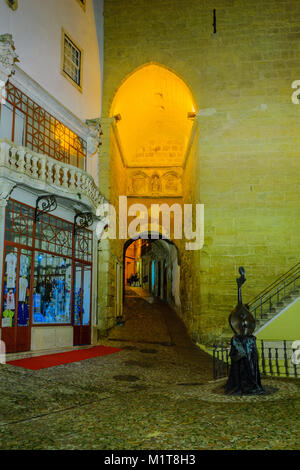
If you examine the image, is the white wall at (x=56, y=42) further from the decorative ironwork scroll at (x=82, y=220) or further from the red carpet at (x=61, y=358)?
the red carpet at (x=61, y=358)

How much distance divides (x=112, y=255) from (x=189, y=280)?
414 centimetres

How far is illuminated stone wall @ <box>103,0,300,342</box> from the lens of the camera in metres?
16.7

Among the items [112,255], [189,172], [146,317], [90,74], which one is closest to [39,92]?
[90,74]

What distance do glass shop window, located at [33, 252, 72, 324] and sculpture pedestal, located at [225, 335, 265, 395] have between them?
6.91m

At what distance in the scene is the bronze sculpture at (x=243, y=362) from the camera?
24.0ft

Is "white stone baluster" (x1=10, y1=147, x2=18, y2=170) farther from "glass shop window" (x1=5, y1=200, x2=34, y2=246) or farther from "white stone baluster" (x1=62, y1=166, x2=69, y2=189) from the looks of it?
"white stone baluster" (x1=62, y1=166, x2=69, y2=189)

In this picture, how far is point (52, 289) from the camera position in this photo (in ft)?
44.1

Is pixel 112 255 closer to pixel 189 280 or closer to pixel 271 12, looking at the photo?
pixel 189 280

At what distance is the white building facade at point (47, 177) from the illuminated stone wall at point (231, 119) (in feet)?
9.53

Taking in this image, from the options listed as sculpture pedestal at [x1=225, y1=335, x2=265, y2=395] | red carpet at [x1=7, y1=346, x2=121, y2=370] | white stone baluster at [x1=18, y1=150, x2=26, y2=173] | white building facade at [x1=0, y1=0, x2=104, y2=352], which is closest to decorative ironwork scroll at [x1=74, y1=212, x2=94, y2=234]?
white building facade at [x1=0, y1=0, x2=104, y2=352]

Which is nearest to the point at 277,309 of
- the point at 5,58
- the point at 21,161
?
the point at 21,161
